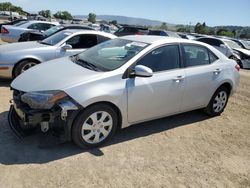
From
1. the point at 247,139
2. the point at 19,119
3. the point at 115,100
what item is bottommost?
the point at 247,139

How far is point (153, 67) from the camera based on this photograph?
15.5 ft

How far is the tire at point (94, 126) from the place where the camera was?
4023 millimetres

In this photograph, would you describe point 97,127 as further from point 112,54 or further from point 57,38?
point 57,38

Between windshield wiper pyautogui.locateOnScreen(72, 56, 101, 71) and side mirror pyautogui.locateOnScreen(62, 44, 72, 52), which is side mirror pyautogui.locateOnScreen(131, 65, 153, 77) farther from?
side mirror pyautogui.locateOnScreen(62, 44, 72, 52)

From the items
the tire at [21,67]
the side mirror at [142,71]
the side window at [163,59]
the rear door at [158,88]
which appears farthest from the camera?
the tire at [21,67]

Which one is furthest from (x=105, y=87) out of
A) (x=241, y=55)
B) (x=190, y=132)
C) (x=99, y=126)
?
(x=241, y=55)

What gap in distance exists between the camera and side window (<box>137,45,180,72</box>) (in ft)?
15.3

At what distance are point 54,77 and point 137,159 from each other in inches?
64.5

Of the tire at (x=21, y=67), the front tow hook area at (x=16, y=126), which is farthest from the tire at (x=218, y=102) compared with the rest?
the tire at (x=21, y=67)

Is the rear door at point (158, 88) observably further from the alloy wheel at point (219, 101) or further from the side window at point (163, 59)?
the alloy wheel at point (219, 101)

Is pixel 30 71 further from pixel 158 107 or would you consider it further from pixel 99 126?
pixel 158 107

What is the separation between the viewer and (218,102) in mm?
6004

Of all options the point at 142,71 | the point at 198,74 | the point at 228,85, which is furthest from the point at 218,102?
the point at 142,71

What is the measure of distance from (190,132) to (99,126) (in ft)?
6.03
